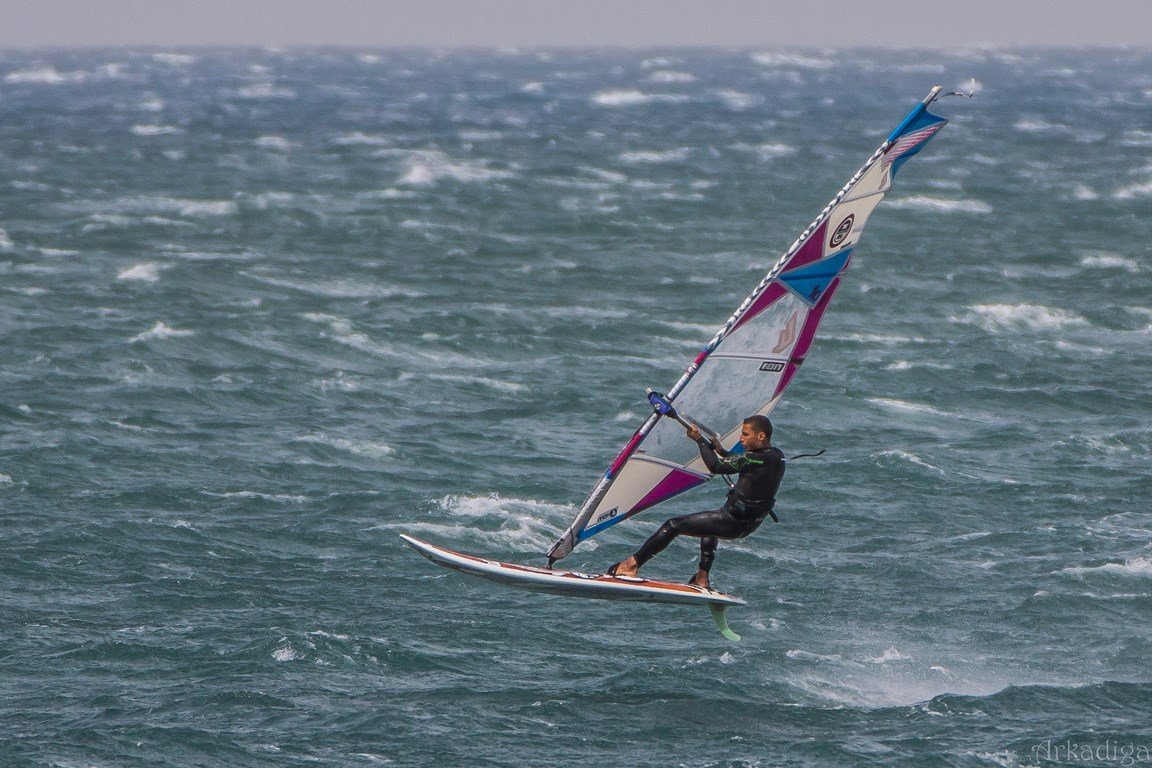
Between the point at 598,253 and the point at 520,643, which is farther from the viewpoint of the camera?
the point at 598,253

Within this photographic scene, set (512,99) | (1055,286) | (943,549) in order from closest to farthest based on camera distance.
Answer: (943,549) → (1055,286) → (512,99)

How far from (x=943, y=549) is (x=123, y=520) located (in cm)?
1738

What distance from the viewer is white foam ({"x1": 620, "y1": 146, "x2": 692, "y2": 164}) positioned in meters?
104

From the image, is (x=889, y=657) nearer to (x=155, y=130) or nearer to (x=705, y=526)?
(x=705, y=526)

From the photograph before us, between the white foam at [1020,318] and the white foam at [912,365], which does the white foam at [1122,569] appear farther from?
the white foam at [1020,318]

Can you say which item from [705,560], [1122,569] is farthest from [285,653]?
[1122,569]

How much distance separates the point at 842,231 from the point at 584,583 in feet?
19.6

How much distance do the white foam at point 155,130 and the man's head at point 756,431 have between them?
9777cm

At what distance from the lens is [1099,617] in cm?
3394

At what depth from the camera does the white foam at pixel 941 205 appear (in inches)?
3295

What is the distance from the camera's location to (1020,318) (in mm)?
59531

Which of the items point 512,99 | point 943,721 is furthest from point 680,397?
point 512,99

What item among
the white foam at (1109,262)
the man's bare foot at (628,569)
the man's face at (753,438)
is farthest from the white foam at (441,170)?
the man's face at (753,438)

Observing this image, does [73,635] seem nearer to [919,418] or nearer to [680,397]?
[680,397]
